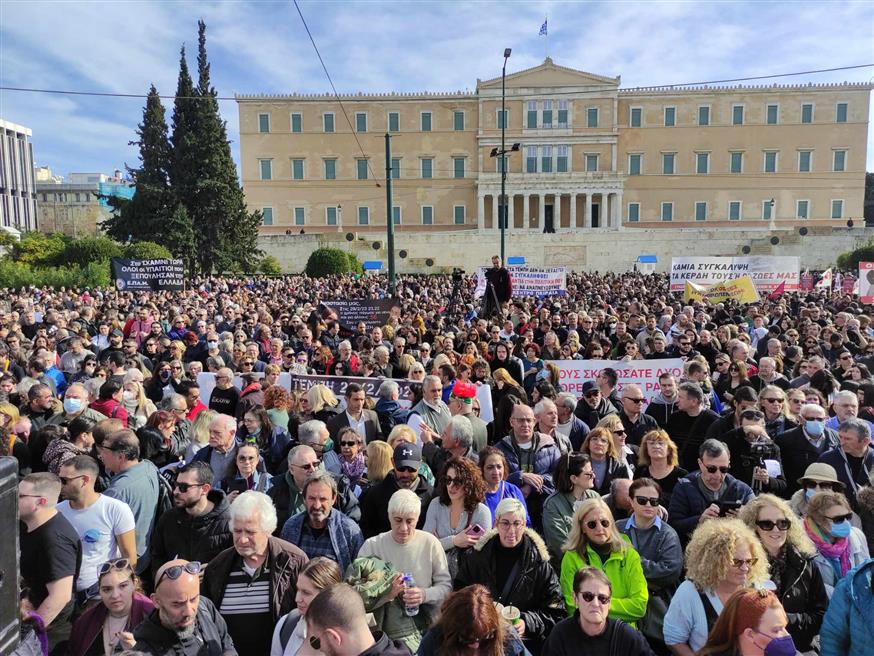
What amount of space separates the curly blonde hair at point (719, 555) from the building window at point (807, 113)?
64127 millimetres

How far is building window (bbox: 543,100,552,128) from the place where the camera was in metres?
56.5

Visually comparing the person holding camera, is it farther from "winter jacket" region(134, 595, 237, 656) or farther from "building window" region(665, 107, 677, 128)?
"building window" region(665, 107, 677, 128)

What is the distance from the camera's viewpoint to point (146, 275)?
642 inches

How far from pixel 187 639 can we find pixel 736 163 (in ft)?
209

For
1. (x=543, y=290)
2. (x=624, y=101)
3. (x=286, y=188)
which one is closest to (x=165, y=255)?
(x=543, y=290)

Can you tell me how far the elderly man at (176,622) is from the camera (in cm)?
278

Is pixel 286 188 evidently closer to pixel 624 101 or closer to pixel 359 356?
pixel 624 101

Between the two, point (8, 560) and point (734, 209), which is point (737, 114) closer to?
point (734, 209)

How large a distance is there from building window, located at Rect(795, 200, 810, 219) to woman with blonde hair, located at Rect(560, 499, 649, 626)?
209 feet

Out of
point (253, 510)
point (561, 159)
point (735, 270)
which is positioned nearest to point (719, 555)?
point (253, 510)

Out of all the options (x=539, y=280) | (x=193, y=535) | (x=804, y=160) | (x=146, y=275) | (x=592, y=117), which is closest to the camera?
(x=193, y=535)

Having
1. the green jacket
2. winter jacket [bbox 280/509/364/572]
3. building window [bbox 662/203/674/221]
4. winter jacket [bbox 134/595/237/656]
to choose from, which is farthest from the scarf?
building window [bbox 662/203/674/221]

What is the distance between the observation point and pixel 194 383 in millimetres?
6887

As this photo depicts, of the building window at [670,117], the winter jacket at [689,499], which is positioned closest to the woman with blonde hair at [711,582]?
the winter jacket at [689,499]
